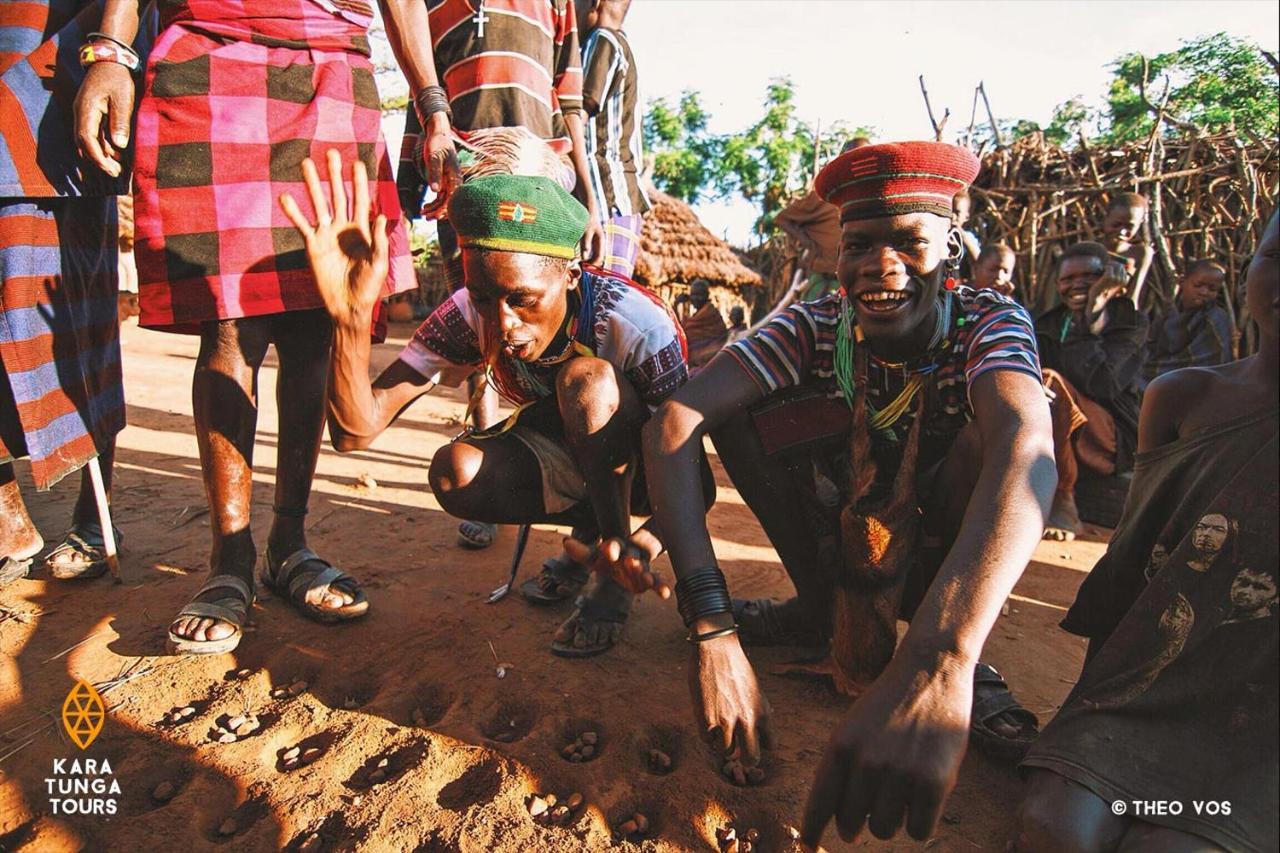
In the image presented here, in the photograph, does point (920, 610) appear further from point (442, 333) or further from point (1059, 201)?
point (1059, 201)

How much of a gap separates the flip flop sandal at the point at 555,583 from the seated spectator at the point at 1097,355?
103 inches

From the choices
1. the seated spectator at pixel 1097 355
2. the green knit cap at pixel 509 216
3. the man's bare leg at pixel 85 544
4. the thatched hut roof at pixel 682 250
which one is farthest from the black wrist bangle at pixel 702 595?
the thatched hut roof at pixel 682 250

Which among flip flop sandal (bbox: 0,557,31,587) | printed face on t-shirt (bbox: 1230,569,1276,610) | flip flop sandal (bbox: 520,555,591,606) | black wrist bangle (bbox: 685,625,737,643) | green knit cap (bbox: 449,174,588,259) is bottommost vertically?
flip flop sandal (bbox: 0,557,31,587)

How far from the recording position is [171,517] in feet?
9.32

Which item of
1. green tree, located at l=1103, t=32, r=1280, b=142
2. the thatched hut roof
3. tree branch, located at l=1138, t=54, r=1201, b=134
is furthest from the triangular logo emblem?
green tree, located at l=1103, t=32, r=1280, b=142

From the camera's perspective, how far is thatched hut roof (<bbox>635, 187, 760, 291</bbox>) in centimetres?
1267

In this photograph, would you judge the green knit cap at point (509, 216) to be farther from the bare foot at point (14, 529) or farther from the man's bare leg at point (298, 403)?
the bare foot at point (14, 529)

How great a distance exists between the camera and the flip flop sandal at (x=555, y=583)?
90.2 inches

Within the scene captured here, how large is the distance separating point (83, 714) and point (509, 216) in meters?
1.46

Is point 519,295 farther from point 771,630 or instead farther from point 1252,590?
point 1252,590

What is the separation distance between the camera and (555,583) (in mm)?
2338

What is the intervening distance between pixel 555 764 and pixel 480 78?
2241mm

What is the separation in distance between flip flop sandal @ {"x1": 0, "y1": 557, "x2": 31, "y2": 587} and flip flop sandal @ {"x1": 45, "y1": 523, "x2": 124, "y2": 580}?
0.19 ft

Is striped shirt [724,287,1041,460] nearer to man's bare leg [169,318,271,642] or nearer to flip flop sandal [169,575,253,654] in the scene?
man's bare leg [169,318,271,642]
